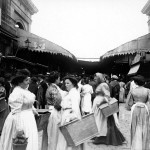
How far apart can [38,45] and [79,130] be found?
552 inches

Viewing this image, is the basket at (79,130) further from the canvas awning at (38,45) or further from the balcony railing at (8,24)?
the canvas awning at (38,45)

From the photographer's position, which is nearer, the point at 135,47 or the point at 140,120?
the point at 140,120

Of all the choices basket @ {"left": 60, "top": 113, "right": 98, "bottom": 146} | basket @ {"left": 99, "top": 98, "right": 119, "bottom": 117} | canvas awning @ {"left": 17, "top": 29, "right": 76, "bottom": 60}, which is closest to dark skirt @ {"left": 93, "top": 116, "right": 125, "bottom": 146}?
basket @ {"left": 99, "top": 98, "right": 119, "bottom": 117}

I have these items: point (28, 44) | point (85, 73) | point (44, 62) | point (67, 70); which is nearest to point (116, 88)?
point (28, 44)

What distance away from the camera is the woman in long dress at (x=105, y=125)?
6750mm

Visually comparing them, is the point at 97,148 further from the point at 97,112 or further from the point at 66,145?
the point at 66,145

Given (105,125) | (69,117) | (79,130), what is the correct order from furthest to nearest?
(105,125) → (69,117) → (79,130)

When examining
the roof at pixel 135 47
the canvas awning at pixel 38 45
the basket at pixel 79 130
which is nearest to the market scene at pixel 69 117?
the basket at pixel 79 130

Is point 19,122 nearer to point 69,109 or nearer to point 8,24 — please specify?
point 69,109

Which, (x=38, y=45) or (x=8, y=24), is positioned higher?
(x=8, y=24)

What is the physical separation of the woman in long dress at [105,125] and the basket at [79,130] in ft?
8.58

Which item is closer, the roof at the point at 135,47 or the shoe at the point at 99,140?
the shoe at the point at 99,140

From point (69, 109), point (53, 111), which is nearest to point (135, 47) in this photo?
point (53, 111)

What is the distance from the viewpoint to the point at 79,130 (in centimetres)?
392
